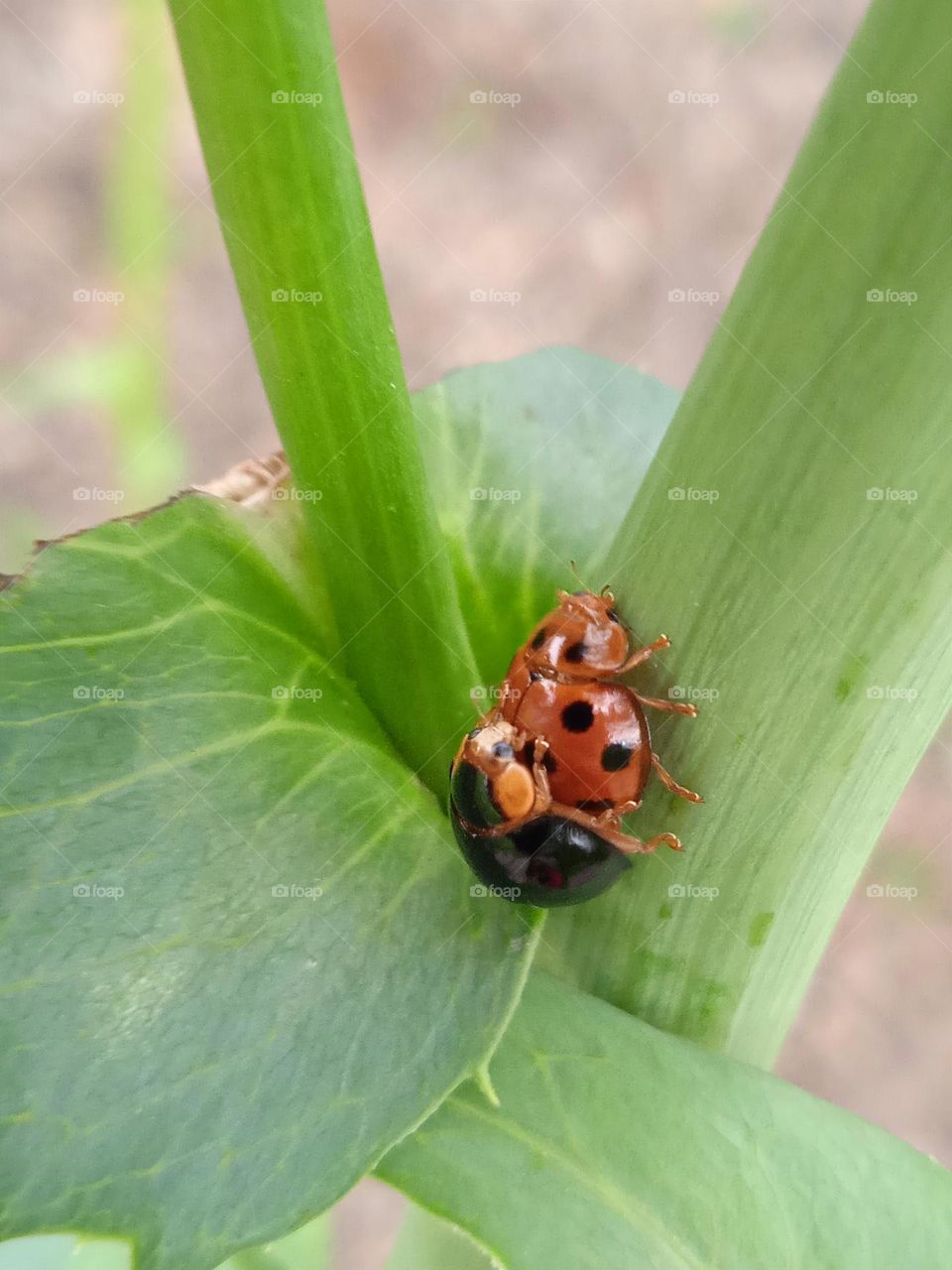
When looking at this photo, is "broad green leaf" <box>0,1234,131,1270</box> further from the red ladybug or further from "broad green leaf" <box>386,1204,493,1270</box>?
the red ladybug

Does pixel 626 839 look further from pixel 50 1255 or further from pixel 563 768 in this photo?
pixel 50 1255

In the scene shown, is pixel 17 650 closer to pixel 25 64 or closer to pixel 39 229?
pixel 39 229

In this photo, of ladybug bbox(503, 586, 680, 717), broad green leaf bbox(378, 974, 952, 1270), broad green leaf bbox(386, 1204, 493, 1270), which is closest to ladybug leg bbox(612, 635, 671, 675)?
ladybug bbox(503, 586, 680, 717)

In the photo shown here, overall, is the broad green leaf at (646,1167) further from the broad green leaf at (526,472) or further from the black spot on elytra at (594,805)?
the broad green leaf at (526,472)

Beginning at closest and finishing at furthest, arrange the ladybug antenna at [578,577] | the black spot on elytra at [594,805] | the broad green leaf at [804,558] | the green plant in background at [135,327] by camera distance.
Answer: the broad green leaf at [804,558], the black spot on elytra at [594,805], the ladybug antenna at [578,577], the green plant in background at [135,327]

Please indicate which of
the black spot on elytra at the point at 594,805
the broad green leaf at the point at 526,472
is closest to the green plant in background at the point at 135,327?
the broad green leaf at the point at 526,472

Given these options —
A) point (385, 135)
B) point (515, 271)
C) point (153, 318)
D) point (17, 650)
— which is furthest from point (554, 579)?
point (385, 135)
